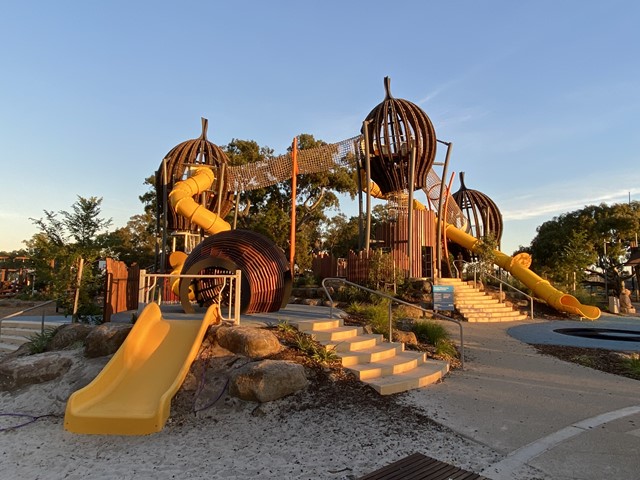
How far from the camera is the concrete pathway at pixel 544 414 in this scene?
13.1 ft

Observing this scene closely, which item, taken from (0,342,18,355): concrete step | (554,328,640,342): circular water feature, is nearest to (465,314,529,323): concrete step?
(554,328,640,342): circular water feature

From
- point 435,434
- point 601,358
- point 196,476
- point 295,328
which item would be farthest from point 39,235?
point 601,358

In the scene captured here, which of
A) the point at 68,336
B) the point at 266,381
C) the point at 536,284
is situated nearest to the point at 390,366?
the point at 266,381

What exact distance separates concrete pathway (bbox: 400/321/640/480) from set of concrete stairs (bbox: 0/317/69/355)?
9673mm

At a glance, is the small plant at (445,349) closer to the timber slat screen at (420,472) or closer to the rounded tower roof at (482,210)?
the timber slat screen at (420,472)

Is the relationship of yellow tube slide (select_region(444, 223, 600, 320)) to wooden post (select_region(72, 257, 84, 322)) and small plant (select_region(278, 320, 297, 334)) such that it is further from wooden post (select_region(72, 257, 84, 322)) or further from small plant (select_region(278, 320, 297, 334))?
wooden post (select_region(72, 257, 84, 322))

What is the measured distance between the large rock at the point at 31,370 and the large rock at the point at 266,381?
10.1ft

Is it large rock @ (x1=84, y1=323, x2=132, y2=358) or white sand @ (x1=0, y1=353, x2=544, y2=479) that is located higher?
large rock @ (x1=84, y1=323, x2=132, y2=358)

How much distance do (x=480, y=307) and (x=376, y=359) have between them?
37.4 ft

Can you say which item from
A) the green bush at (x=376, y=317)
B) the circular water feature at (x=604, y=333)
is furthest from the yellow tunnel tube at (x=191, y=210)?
the circular water feature at (x=604, y=333)

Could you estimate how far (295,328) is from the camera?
762 cm

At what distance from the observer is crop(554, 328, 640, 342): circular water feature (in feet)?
39.9

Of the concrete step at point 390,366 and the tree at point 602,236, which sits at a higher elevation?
the tree at point 602,236

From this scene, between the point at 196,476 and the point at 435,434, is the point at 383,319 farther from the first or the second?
the point at 196,476
